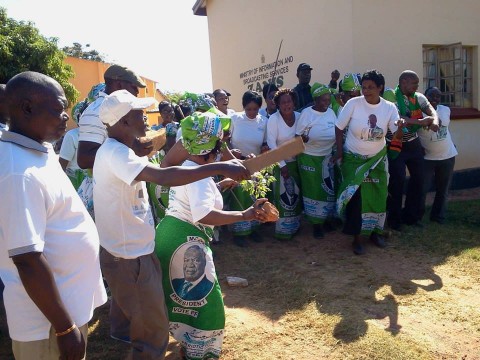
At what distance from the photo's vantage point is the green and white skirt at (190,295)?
2.76m

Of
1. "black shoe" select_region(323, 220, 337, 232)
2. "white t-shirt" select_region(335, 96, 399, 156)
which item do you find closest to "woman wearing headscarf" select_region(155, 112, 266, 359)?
"white t-shirt" select_region(335, 96, 399, 156)

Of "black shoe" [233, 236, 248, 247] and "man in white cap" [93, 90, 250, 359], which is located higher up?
"man in white cap" [93, 90, 250, 359]

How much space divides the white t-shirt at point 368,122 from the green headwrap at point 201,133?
2812mm

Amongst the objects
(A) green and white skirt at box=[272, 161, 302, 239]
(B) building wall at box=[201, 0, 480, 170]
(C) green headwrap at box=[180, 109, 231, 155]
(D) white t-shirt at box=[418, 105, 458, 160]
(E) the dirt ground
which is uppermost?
(B) building wall at box=[201, 0, 480, 170]

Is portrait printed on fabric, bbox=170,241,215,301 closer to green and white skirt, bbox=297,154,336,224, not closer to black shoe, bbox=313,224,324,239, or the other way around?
green and white skirt, bbox=297,154,336,224

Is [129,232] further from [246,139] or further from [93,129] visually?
[246,139]

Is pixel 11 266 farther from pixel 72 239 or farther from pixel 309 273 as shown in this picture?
pixel 309 273

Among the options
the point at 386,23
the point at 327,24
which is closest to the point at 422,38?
the point at 386,23

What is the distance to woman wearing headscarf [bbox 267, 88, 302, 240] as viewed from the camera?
18.6ft

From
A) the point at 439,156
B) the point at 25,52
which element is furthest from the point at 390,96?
the point at 25,52

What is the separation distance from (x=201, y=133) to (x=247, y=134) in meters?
3.11

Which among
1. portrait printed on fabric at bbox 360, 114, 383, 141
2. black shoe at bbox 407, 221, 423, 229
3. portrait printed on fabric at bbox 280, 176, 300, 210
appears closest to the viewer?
portrait printed on fabric at bbox 360, 114, 383, 141

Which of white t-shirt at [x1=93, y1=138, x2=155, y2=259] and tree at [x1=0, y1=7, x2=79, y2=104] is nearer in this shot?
white t-shirt at [x1=93, y1=138, x2=155, y2=259]

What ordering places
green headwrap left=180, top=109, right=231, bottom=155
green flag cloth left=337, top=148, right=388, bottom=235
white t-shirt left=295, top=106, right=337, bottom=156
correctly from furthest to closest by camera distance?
white t-shirt left=295, top=106, right=337, bottom=156
green flag cloth left=337, top=148, right=388, bottom=235
green headwrap left=180, top=109, right=231, bottom=155
